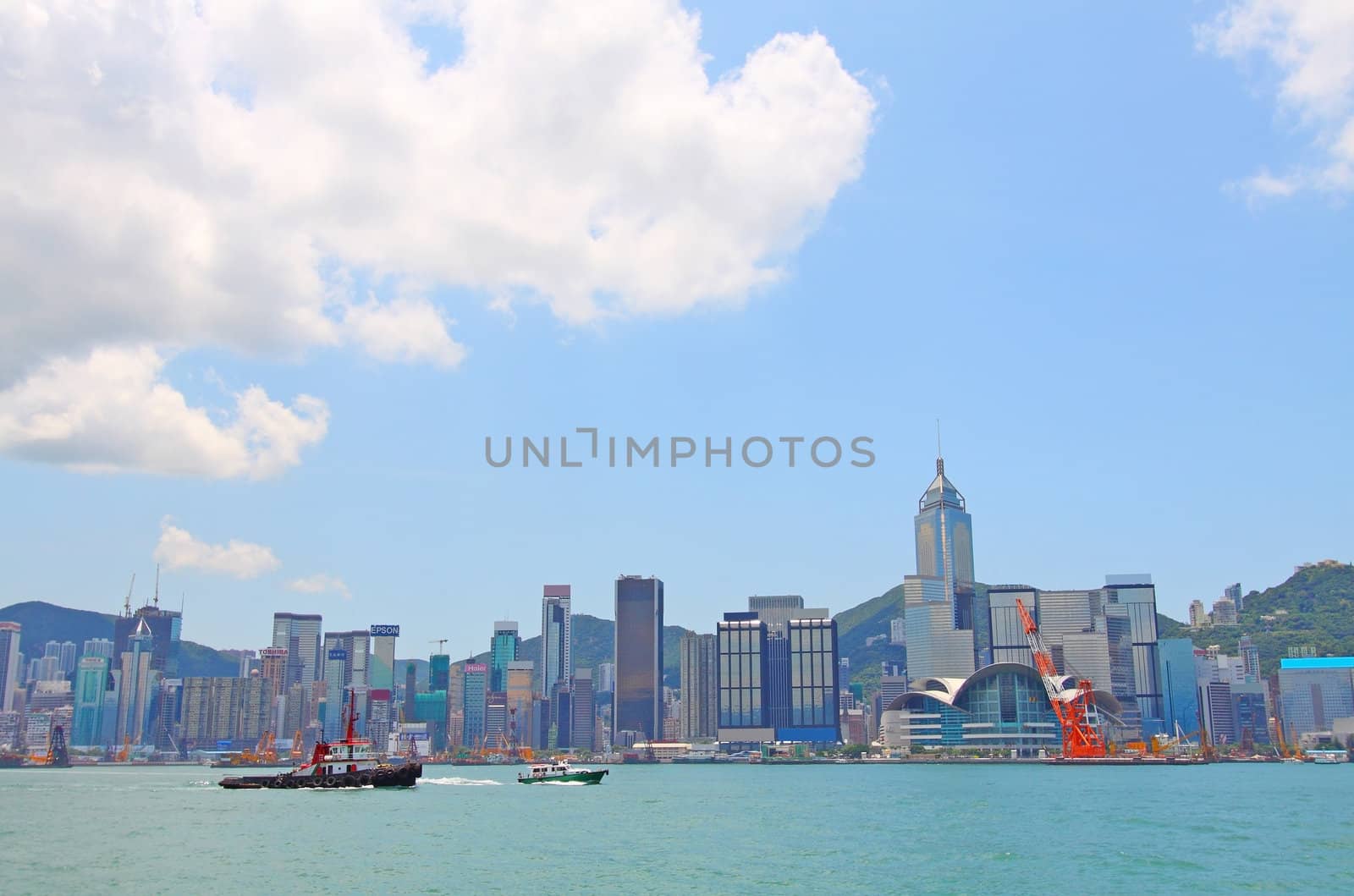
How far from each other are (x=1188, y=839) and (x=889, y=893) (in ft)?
104

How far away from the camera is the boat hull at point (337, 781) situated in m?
120

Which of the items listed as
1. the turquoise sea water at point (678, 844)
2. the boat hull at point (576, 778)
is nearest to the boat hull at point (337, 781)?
the turquoise sea water at point (678, 844)

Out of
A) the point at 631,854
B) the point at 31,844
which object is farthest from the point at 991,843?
the point at 31,844

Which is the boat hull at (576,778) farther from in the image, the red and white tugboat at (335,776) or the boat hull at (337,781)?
the red and white tugboat at (335,776)

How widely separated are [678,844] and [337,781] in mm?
60468

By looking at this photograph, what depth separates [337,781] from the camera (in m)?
120

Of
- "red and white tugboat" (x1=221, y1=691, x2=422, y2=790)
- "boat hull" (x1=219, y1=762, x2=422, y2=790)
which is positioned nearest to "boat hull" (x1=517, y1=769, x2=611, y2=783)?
"boat hull" (x1=219, y1=762, x2=422, y2=790)

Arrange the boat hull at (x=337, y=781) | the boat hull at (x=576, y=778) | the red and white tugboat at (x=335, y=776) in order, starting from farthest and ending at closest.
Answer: the boat hull at (x=576, y=778) < the red and white tugboat at (x=335, y=776) < the boat hull at (x=337, y=781)

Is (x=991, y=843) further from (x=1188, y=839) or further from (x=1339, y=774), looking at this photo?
(x=1339, y=774)

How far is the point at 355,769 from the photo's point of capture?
122125 mm

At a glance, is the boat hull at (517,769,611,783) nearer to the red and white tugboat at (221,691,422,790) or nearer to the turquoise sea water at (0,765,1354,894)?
the turquoise sea water at (0,765,1354,894)

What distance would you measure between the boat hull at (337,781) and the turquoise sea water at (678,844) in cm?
144

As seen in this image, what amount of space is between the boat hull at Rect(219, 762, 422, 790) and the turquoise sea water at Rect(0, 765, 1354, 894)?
1442 mm

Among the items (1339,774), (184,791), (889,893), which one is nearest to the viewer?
(889,893)
